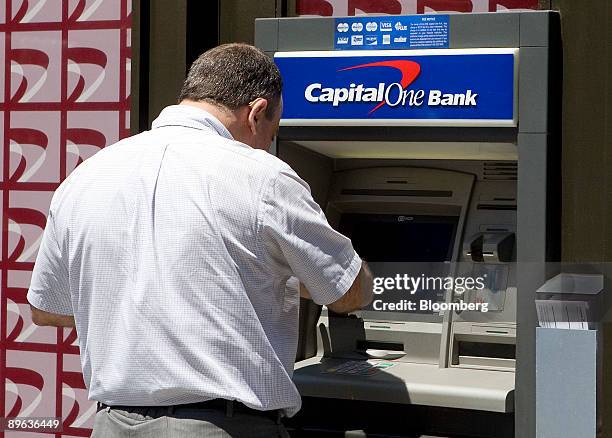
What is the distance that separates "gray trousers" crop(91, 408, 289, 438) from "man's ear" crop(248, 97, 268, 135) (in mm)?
636

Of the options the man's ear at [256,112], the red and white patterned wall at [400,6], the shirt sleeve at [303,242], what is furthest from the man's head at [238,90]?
the red and white patterned wall at [400,6]

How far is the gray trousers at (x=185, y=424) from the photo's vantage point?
204cm

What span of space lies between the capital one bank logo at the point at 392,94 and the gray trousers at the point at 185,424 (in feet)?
3.93

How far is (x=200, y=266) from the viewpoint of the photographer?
203 centimetres

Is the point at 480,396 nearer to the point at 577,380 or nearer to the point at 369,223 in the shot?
the point at 577,380

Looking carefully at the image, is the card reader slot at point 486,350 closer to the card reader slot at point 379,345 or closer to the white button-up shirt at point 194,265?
the card reader slot at point 379,345

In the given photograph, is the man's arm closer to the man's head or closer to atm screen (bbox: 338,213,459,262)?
the man's head

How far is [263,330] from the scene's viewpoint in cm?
209

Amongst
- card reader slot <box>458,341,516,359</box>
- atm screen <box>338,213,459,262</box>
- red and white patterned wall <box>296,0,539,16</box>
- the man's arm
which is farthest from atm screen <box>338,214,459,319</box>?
the man's arm

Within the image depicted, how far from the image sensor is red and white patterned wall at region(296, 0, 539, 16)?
134 inches

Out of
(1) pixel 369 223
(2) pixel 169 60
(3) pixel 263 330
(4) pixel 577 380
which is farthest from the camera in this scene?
(2) pixel 169 60

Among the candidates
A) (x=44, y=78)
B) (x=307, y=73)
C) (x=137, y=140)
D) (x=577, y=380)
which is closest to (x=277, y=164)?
(x=137, y=140)

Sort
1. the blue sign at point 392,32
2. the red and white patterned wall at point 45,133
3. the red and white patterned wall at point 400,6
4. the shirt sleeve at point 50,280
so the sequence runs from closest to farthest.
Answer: the shirt sleeve at point 50,280 → the blue sign at point 392,32 → the red and white patterned wall at point 400,6 → the red and white patterned wall at point 45,133

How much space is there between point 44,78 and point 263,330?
7.91 feet
